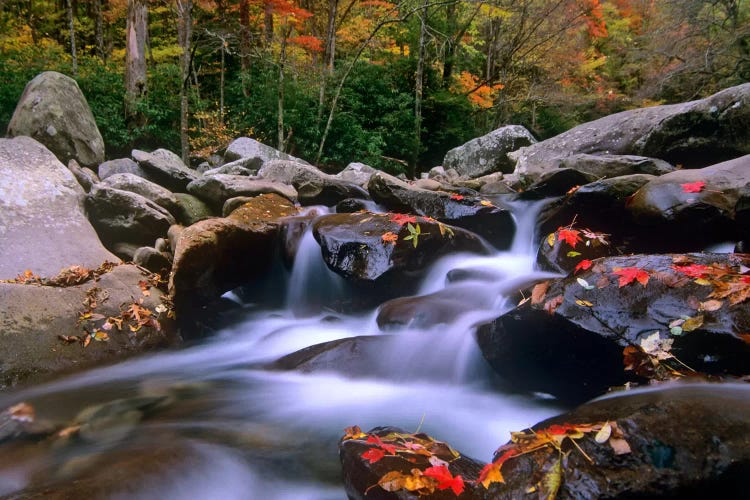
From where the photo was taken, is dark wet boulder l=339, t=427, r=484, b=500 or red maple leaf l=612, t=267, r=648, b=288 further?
red maple leaf l=612, t=267, r=648, b=288

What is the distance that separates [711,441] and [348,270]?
376 cm

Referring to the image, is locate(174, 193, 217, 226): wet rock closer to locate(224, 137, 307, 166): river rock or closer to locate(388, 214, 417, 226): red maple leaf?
locate(388, 214, 417, 226): red maple leaf

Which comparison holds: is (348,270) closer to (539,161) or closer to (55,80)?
(539,161)

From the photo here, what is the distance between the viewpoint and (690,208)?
14.4ft

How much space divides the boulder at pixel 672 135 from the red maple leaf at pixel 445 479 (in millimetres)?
6001

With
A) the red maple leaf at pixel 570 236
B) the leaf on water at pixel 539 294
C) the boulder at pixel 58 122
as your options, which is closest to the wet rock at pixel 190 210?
the boulder at pixel 58 122

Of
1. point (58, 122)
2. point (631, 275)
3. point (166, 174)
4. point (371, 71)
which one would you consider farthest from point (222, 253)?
point (371, 71)

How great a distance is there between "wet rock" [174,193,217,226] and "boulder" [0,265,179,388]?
1854 mm

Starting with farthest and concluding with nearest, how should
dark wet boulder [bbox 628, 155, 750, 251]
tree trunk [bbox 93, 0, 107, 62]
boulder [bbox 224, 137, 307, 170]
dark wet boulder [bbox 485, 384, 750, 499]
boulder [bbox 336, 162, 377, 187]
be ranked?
tree trunk [bbox 93, 0, 107, 62], boulder [bbox 224, 137, 307, 170], boulder [bbox 336, 162, 377, 187], dark wet boulder [bbox 628, 155, 750, 251], dark wet boulder [bbox 485, 384, 750, 499]

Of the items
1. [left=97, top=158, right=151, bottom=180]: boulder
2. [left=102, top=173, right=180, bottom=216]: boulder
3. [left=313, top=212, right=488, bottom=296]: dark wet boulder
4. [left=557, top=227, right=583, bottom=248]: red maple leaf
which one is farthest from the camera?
[left=97, top=158, right=151, bottom=180]: boulder

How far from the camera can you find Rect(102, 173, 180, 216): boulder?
6.83 m

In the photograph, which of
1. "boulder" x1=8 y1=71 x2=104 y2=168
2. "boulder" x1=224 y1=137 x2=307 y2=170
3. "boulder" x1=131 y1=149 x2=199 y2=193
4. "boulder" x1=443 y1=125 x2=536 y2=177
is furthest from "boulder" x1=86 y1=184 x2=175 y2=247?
"boulder" x1=443 y1=125 x2=536 y2=177

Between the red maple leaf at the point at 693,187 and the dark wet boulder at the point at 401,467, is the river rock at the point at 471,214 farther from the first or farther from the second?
the dark wet boulder at the point at 401,467

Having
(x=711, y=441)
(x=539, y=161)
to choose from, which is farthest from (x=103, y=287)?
(x=539, y=161)
